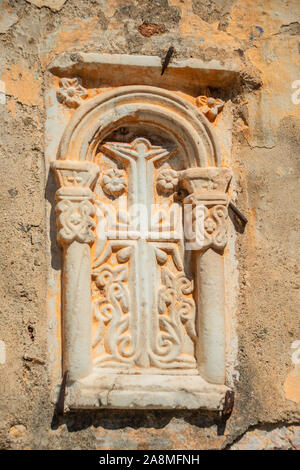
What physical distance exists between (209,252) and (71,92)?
118 cm

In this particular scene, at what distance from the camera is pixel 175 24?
Result: 377 centimetres

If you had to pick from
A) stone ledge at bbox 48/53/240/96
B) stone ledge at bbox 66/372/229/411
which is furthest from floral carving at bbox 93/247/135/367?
stone ledge at bbox 48/53/240/96

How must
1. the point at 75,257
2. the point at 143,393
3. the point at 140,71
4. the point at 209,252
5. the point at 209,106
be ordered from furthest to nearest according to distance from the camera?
the point at 209,106, the point at 140,71, the point at 209,252, the point at 75,257, the point at 143,393

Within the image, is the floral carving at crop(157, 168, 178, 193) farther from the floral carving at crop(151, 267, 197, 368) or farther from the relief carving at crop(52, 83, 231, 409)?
the floral carving at crop(151, 267, 197, 368)

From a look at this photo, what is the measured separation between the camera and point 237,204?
3.75m

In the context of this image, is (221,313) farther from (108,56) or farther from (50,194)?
(108,56)

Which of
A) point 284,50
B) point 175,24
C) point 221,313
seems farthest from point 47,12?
point 221,313

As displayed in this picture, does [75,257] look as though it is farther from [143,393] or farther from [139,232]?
[143,393]

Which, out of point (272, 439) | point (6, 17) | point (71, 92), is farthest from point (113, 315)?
point (6, 17)

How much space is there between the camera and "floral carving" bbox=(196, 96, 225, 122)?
377cm

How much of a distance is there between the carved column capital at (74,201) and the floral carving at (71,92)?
1.19 ft

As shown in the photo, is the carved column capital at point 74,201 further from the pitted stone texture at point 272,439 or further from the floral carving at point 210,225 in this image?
the pitted stone texture at point 272,439

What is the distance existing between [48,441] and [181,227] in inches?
53.4

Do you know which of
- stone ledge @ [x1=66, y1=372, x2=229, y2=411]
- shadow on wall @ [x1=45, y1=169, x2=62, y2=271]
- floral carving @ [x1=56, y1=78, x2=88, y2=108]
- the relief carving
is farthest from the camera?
floral carving @ [x1=56, y1=78, x2=88, y2=108]
